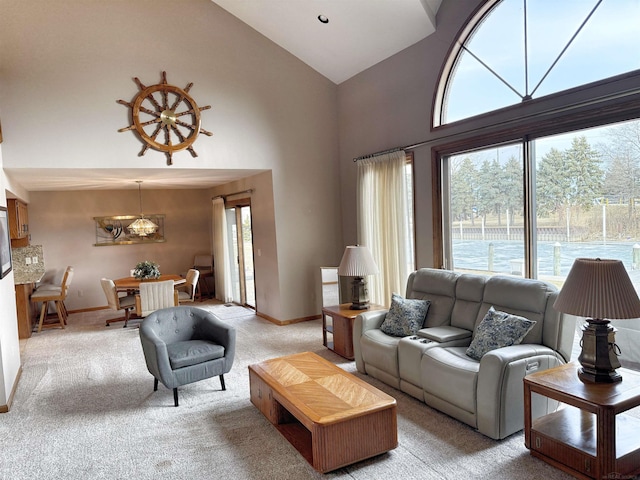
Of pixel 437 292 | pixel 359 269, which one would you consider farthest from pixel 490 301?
Result: pixel 359 269

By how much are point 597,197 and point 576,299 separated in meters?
1.38

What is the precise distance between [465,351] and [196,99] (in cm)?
441

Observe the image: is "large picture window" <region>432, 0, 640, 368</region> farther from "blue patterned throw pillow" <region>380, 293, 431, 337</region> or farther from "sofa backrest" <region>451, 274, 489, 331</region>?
"blue patterned throw pillow" <region>380, 293, 431, 337</region>

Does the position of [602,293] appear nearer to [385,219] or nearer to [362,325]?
[362,325]

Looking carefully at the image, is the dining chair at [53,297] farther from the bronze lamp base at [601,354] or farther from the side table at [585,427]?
the bronze lamp base at [601,354]

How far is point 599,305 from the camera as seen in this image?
8.35 feet

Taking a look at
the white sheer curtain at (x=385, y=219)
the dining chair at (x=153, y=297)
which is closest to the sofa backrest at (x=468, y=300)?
the white sheer curtain at (x=385, y=219)

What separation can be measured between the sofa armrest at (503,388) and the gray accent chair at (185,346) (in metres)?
2.22

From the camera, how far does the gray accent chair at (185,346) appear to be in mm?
3803

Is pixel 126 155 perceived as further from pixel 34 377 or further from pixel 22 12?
pixel 34 377

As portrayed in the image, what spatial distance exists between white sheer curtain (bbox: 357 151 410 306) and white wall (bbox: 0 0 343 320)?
0.93m

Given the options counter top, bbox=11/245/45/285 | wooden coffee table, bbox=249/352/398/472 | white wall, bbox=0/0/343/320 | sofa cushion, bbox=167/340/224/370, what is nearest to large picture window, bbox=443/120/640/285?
wooden coffee table, bbox=249/352/398/472

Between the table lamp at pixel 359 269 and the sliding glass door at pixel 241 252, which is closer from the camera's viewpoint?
the table lamp at pixel 359 269

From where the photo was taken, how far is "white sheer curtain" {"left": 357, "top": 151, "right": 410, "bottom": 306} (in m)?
5.41
